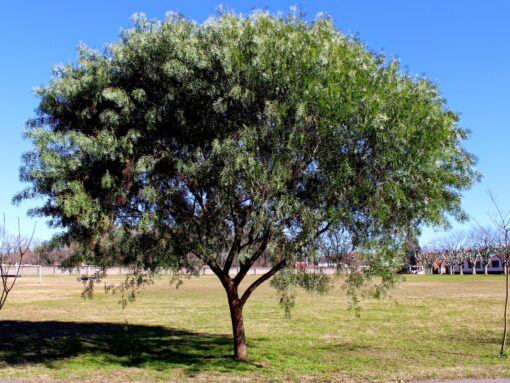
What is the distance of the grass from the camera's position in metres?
14.7

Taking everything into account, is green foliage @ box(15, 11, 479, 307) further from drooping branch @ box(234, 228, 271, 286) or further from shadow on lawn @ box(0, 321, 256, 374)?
shadow on lawn @ box(0, 321, 256, 374)

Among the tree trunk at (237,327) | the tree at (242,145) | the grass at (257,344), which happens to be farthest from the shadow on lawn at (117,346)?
the tree at (242,145)

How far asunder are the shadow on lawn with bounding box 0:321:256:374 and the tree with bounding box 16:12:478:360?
12.5ft

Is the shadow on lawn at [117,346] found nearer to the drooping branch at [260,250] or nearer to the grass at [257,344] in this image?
the grass at [257,344]

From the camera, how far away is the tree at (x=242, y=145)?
42.1 ft

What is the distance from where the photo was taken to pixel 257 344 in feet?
65.2

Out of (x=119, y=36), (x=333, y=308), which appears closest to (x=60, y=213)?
(x=119, y=36)

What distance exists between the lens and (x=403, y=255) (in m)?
14.1

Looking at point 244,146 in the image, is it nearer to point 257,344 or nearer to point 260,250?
point 260,250

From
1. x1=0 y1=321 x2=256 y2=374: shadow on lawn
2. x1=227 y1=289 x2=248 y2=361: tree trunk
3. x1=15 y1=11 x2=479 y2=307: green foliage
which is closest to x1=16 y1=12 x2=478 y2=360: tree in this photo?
x1=15 y1=11 x2=479 y2=307: green foliage

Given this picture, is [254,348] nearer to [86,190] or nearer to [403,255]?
[403,255]

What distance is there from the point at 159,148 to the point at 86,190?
225cm

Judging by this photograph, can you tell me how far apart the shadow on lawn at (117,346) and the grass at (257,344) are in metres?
0.04

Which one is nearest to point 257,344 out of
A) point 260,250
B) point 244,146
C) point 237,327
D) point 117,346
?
point 237,327
